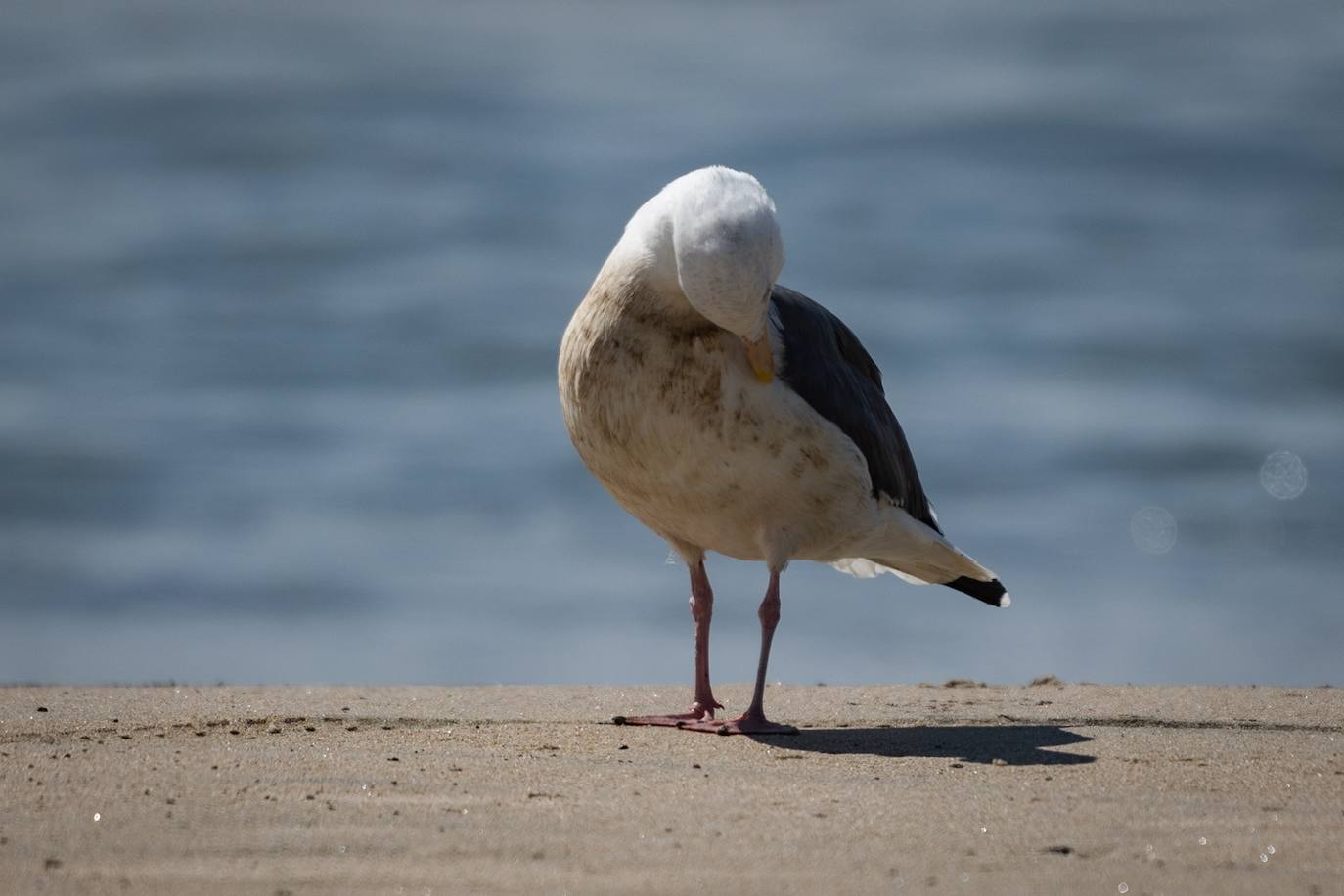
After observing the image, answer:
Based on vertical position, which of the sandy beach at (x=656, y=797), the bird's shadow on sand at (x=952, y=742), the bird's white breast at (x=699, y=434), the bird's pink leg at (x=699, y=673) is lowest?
the sandy beach at (x=656, y=797)

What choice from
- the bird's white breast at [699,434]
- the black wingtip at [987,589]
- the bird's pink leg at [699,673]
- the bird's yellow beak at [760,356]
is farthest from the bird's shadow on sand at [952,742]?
the black wingtip at [987,589]

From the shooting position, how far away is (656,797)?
4.47m

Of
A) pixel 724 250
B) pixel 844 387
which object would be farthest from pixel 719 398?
pixel 844 387

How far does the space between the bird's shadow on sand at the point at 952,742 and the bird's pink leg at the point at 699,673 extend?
0.39 m

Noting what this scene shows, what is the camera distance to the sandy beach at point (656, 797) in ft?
11.9

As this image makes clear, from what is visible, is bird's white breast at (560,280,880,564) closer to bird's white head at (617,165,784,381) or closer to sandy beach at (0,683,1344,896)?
bird's white head at (617,165,784,381)

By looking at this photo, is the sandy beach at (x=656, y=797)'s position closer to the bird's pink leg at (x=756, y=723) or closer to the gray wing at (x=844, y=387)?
the bird's pink leg at (x=756, y=723)

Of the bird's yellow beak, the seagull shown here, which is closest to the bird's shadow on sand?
the seagull

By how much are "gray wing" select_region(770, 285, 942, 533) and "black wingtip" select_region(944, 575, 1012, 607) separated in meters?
0.67

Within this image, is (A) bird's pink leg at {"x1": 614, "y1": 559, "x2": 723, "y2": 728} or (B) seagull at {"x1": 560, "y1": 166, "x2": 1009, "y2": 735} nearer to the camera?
(B) seagull at {"x1": 560, "y1": 166, "x2": 1009, "y2": 735}

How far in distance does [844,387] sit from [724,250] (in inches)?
40.3

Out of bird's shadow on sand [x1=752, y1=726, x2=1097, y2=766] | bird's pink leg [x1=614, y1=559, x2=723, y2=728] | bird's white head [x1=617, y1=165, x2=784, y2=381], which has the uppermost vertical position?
bird's white head [x1=617, y1=165, x2=784, y2=381]

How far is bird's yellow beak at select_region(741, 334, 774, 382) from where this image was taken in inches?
223

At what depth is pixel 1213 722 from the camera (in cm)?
614
